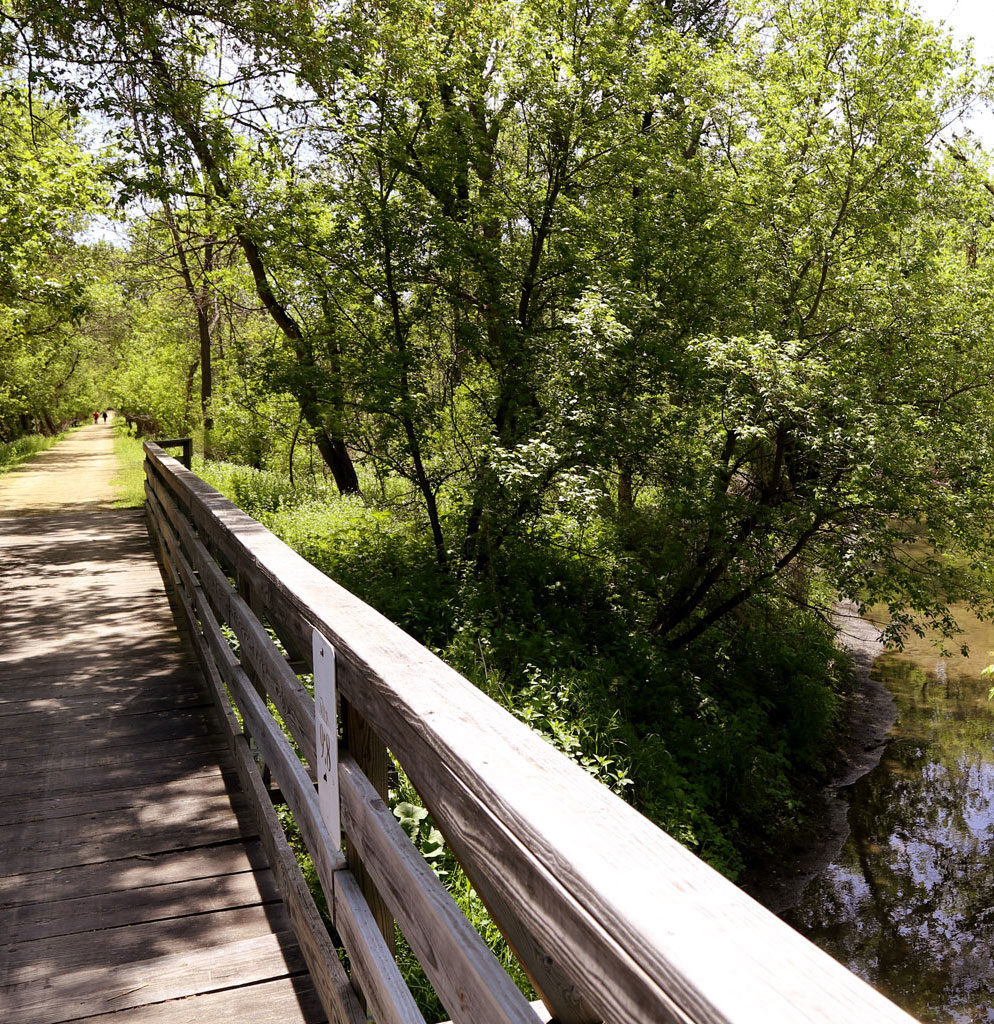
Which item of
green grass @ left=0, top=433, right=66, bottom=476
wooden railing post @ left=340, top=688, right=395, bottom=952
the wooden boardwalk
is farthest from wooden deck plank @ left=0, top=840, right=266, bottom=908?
green grass @ left=0, top=433, right=66, bottom=476

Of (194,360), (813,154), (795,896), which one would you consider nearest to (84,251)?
(194,360)

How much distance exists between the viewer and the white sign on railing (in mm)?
2041

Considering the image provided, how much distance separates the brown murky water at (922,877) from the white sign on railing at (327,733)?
6.69 meters

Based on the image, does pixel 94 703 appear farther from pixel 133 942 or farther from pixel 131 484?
pixel 131 484

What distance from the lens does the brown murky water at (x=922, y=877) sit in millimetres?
7531

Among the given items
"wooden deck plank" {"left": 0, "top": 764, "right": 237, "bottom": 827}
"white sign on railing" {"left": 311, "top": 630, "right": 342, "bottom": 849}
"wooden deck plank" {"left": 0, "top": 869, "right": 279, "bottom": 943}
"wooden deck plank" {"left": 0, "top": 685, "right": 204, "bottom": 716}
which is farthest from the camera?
"wooden deck plank" {"left": 0, "top": 685, "right": 204, "bottom": 716}

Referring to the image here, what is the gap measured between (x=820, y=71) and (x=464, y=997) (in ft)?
35.3

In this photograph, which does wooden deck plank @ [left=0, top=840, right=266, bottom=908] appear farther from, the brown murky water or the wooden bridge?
the brown murky water

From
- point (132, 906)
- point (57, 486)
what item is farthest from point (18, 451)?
point (132, 906)

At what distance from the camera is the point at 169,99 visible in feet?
30.0

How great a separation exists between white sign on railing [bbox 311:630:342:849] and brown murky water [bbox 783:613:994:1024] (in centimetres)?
669

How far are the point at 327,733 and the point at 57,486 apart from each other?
18736mm

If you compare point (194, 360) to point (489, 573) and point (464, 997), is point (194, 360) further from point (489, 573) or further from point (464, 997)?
point (464, 997)

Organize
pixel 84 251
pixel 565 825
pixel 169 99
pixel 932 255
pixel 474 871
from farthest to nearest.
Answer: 1. pixel 84 251
2. pixel 932 255
3. pixel 169 99
4. pixel 474 871
5. pixel 565 825
